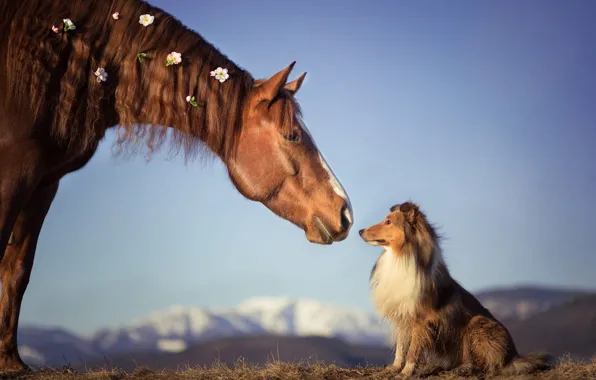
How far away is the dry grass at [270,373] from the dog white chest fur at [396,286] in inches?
22.7

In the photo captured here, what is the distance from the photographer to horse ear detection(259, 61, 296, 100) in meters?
5.71

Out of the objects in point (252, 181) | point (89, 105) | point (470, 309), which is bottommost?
point (470, 309)

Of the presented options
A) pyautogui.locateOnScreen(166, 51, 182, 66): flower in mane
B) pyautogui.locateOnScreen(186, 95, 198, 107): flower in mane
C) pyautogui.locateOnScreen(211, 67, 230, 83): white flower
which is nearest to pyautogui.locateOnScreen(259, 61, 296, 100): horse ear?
pyautogui.locateOnScreen(211, 67, 230, 83): white flower

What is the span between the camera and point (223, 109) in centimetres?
596

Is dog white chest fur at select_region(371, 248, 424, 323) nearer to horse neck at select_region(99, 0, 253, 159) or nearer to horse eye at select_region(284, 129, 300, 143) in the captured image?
horse eye at select_region(284, 129, 300, 143)

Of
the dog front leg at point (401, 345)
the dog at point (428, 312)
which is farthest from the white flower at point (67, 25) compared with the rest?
the dog front leg at point (401, 345)

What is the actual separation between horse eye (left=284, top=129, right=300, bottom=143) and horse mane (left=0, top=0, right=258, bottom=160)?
274mm

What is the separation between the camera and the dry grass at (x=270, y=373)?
5762 millimetres

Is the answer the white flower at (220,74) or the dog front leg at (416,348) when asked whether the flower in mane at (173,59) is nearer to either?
the white flower at (220,74)

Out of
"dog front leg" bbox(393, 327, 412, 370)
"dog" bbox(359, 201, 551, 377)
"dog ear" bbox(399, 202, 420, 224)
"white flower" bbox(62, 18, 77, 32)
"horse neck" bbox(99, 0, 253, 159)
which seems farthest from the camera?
"dog ear" bbox(399, 202, 420, 224)

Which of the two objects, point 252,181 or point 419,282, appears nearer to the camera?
point 252,181

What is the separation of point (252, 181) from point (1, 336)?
282 centimetres

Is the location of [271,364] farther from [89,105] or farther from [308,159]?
[89,105]

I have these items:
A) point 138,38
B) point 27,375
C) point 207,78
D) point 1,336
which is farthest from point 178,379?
point 138,38
